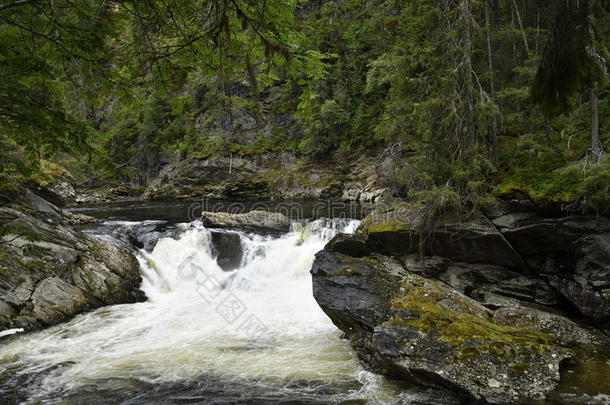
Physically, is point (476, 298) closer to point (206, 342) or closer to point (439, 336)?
point (439, 336)

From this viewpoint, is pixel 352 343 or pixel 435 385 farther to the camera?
pixel 352 343

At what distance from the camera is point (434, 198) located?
24.7 feet

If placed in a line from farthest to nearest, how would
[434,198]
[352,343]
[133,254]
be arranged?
[133,254] < [434,198] < [352,343]

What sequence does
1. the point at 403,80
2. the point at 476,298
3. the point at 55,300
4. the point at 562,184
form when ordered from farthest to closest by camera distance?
the point at 403,80 → the point at 55,300 → the point at 476,298 → the point at 562,184

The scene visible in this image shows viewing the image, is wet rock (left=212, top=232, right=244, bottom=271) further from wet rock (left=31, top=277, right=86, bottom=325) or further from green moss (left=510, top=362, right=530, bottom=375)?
green moss (left=510, top=362, right=530, bottom=375)

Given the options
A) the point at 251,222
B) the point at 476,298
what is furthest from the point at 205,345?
the point at 251,222

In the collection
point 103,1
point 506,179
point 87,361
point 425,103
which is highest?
point 425,103

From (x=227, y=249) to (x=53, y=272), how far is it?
5.37 metres

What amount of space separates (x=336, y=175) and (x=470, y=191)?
17.7 m

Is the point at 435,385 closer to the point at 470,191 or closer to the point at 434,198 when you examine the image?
the point at 434,198

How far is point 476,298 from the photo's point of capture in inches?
287

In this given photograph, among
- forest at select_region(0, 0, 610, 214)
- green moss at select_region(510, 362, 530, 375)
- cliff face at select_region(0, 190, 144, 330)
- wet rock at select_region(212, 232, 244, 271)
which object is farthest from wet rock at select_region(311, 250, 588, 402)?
cliff face at select_region(0, 190, 144, 330)

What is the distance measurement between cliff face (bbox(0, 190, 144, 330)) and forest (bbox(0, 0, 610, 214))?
1.45 m

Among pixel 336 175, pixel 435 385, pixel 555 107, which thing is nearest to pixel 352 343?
pixel 435 385
